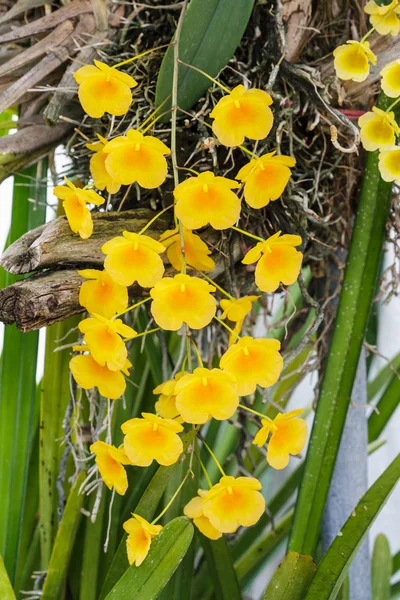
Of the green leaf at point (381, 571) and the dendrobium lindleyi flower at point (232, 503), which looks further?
the green leaf at point (381, 571)

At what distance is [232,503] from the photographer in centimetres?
40

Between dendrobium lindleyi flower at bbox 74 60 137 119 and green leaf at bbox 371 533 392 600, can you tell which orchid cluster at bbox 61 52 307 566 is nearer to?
dendrobium lindleyi flower at bbox 74 60 137 119

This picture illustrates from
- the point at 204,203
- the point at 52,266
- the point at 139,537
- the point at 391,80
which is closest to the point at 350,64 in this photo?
the point at 391,80

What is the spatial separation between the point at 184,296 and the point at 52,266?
12cm

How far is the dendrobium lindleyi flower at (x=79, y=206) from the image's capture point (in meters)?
0.41

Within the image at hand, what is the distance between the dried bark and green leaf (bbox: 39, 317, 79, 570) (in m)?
0.15

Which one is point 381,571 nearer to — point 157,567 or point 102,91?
point 157,567

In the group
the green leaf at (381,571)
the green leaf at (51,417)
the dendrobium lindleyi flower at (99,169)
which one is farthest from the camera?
the green leaf at (381,571)

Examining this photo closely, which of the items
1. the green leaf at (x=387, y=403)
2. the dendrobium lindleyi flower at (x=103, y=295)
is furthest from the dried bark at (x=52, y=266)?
the green leaf at (x=387, y=403)

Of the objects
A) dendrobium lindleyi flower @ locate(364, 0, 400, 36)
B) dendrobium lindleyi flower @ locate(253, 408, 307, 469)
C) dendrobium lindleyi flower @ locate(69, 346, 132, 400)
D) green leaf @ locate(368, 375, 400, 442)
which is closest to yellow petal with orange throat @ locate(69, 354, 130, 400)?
dendrobium lindleyi flower @ locate(69, 346, 132, 400)

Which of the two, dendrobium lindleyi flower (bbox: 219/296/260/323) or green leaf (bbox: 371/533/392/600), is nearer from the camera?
dendrobium lindleyi flower (bbox: 219/296/260/323)

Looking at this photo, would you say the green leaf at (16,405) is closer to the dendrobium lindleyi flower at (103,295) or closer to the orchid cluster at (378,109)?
the dendrobium lindleyi flower at (103,295)

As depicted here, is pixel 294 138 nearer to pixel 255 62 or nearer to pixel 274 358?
pixel 255 62

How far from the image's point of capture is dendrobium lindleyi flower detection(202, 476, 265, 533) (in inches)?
15.5
